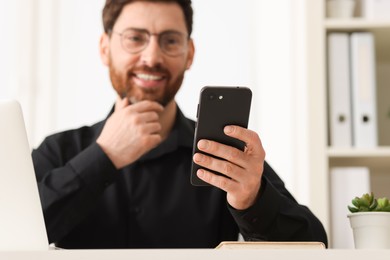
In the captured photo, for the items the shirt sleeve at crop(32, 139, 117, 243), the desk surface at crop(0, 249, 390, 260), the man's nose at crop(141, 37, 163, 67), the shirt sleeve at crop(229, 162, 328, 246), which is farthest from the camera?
the man's nose at crop(141, 37, 163, 67)

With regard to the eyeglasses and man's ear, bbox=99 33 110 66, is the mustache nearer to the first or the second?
the eyeglasses

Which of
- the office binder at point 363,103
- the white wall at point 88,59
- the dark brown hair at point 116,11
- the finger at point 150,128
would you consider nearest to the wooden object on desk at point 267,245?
the finger at point 150,128

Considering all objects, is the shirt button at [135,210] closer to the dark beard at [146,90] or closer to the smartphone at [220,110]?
the dark beard at [146,90]

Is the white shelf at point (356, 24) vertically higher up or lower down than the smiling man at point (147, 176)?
higher up

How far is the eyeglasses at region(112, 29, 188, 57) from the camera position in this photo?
2.11 m

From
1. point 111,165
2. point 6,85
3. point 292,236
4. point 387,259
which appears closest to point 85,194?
point 111,165

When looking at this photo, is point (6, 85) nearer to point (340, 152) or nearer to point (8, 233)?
point (340, 152)

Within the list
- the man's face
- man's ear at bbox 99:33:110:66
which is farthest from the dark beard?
man's ear at bbox 99:33:110:66

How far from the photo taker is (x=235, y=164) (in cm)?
140

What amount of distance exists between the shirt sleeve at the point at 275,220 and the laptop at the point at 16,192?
0.52m

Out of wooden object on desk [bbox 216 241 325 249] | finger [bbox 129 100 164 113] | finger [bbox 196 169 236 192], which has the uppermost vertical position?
finger [bbox 129 100 164 113]

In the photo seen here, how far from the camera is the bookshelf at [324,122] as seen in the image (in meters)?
2.31

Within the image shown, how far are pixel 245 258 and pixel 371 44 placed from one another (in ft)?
5.12

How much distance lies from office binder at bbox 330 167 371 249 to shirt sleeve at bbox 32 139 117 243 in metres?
0.80
